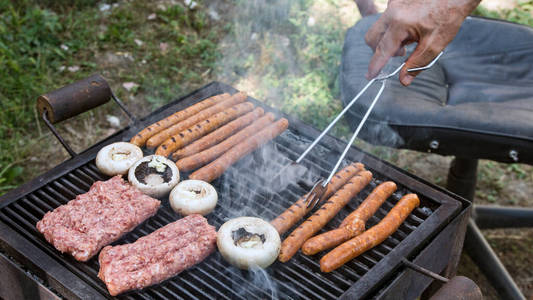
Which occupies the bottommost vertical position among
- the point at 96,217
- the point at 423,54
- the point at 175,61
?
the point at 175,61

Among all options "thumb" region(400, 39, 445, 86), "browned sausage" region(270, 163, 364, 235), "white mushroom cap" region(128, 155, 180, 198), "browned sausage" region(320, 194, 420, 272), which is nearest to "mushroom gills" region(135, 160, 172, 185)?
"white mushroom cap" region(128, 155, 180, 198)

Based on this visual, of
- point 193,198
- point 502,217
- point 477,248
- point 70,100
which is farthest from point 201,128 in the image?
point 502,217

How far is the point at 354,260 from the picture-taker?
8.55 feet

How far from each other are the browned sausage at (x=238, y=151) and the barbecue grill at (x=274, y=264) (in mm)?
88

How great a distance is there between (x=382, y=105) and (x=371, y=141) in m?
0.29

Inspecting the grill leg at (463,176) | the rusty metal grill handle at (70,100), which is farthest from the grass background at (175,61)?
the rusty metal grill handle at (70,100)

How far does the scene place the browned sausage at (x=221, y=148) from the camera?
305cm

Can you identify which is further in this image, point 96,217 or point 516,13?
point 516,13

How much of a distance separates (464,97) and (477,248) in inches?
52.4

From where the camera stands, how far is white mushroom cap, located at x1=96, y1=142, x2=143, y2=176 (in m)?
2.95

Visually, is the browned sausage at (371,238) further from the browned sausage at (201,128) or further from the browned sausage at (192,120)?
the browned sausage at (192,120)

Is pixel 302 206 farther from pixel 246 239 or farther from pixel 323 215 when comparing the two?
pixel 246 239

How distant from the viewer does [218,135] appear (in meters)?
3.28

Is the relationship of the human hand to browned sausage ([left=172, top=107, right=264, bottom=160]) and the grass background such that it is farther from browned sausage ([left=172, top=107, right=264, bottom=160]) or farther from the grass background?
the grass background
